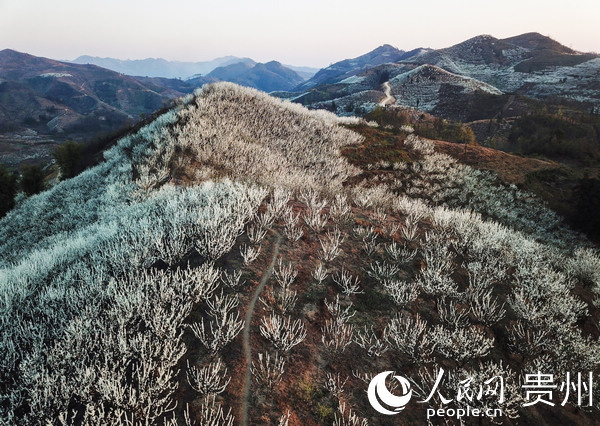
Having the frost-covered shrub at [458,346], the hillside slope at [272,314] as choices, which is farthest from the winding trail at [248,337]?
the frost-covered shrub at [458,346]

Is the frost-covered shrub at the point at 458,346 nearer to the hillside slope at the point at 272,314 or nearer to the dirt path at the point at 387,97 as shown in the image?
the hillside slope at the point at 272,314

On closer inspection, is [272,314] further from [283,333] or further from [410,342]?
[410,342]

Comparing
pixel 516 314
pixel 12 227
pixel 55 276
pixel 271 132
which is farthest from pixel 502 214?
pixel 12 227

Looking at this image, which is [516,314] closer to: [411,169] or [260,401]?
[260,401]

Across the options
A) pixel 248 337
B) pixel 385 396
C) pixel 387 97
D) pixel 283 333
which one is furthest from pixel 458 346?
pixel 387 97

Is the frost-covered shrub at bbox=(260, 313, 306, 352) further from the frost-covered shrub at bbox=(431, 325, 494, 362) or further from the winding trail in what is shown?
the frost-covered shrub at bbox=(431, 325, 494, 362)
